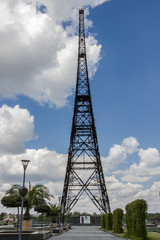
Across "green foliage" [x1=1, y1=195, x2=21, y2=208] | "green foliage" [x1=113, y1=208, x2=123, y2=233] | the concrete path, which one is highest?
"green foliage" [x1=1, y1=195, x2=21, y2=208]

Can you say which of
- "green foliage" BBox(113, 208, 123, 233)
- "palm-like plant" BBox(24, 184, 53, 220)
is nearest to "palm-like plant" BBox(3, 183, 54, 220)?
"palm-like plant" BBox(24, 184, 53, 220)

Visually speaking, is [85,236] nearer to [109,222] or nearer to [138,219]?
[138,219]

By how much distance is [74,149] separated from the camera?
51000 mm

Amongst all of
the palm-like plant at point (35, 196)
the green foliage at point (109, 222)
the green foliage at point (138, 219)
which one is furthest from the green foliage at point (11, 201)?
the green foliage at point (109, 222)

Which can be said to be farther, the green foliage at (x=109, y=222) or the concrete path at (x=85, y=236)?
the green foliage at (x=109, y=222)

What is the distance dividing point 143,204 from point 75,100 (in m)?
34.2

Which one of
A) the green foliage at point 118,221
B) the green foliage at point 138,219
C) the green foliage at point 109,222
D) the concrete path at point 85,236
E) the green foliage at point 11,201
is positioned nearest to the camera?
the green foliage at point 138,219

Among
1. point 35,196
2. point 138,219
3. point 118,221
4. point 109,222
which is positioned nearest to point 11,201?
point 35,196

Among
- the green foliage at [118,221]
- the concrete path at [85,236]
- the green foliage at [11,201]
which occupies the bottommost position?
the concrete path at [85,236]

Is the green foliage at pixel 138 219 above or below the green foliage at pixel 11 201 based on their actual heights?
below

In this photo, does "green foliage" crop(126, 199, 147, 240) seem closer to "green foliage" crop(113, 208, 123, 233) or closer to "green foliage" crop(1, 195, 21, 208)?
"green foliage" crop(113, 208, 123, 233)

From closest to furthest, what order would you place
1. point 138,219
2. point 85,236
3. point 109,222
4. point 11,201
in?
point 138,219, point 11,201, point 85,236, point 109,222

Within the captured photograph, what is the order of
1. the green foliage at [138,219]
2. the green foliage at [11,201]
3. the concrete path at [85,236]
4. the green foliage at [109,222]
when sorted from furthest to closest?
the green foliage at [109,222] < the green foliage at [11,201] < the concrete path at [85,236] < the green foliage at [138,219]

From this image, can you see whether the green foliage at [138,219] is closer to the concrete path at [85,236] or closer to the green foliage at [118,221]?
the concrete path at [85,236]
